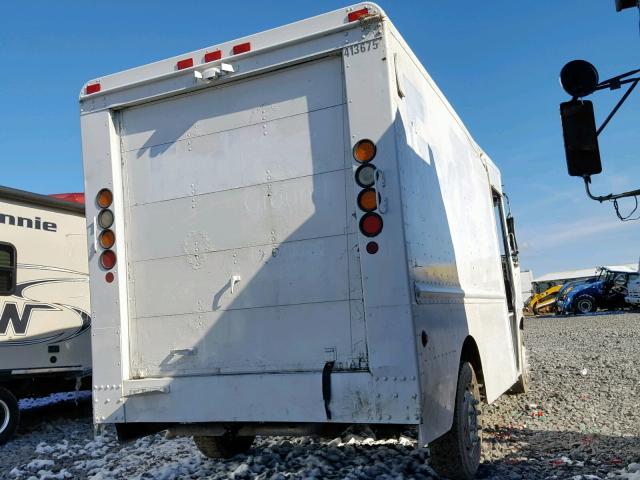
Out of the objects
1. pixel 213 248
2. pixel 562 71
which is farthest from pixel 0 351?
Answer: pixel 562 71

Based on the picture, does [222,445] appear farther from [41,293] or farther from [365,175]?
[41,293]

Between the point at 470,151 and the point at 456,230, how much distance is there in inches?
65.8

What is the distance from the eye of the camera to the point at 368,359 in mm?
3662

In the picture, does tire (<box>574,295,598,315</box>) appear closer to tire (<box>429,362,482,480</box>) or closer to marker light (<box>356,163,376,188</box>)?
tire (<box>429,362,482,480</box>)

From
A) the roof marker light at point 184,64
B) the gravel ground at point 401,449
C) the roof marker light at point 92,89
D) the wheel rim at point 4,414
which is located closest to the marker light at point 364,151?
the roof marker light at point 184,64

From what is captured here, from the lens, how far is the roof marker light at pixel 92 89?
462cm

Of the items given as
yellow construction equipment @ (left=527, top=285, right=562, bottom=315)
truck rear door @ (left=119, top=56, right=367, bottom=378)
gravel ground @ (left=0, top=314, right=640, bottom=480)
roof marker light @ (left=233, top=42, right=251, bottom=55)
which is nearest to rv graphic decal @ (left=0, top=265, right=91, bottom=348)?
gravel ground @ (left=0, top=314, right=640, bottom=480)

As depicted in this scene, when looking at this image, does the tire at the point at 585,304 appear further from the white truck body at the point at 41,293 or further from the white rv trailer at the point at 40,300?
the white truck body at the point at 41,293

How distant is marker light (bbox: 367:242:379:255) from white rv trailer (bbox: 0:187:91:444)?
6.28 meters

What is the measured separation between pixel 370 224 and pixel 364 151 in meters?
0.44

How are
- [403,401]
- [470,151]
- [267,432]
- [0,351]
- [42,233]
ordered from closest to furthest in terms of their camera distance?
[403,401], [267,432], [470,151], [0,351], [42,233]

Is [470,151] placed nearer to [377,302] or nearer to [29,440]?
[377,302]

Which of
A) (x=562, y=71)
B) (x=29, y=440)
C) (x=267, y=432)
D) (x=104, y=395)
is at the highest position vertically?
(x=562, y=71)

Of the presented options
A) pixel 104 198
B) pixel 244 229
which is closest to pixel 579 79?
pixel 244 229
